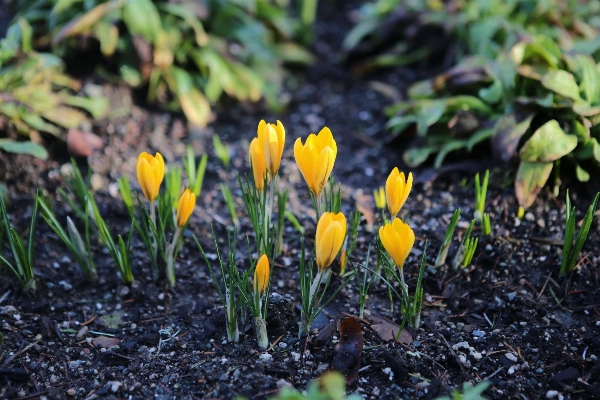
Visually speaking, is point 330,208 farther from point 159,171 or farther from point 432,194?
point 432,194

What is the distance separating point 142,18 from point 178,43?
0.99 feet

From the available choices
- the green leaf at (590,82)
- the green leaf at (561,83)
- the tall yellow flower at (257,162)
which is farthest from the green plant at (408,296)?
the green leaf at (590,82)

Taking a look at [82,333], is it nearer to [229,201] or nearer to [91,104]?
[229,201]

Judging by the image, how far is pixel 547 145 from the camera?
2586 millimetres

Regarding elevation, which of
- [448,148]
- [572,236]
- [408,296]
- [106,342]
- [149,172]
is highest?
[149,172]

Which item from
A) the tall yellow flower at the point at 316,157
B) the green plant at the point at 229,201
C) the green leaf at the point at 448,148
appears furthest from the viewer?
the green leaf at the point at 448,148

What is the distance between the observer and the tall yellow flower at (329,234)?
67.9 inches

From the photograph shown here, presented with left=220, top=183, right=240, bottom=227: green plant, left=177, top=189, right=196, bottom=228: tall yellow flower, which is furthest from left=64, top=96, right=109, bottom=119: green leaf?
left=177, top=189, right=196, bottom=228: tall yellow flower

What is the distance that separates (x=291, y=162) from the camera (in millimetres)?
3354

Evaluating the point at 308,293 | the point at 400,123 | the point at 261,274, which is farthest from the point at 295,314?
the point at 400,123

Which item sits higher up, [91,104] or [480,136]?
[91,104]

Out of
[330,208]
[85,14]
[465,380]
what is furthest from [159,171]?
[85,14]

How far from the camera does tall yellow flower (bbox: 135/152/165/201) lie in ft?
6.57

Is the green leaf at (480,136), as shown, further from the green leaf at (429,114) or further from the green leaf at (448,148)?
the green leaf at (429,114)
